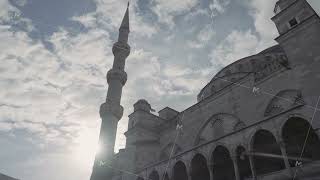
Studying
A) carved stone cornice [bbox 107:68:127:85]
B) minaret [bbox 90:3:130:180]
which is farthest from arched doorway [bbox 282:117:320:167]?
carved stone cornice [bbox 107:68:127:85]

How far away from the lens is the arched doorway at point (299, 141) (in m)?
11.8

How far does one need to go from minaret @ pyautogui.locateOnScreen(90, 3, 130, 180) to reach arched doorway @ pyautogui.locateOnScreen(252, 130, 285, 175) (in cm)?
742

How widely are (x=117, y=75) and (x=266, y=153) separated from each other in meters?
9.68

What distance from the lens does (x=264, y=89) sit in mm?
15703

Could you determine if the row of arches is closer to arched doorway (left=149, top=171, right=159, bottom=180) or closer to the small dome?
arched doorway (left=149, top=171, right=159, bottom=180)

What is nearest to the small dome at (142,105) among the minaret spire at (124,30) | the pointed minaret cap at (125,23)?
the minaret spire at (124,30)

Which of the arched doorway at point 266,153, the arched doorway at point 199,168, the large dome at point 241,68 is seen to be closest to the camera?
the arched doorway at point 266,153

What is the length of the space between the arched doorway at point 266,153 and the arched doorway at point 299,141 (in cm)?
71

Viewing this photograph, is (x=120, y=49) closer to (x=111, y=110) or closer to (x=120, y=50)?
(x=120, y=50)

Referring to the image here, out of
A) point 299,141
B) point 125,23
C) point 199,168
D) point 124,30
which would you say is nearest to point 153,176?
point 199,168

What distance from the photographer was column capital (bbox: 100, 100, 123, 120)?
14508mm

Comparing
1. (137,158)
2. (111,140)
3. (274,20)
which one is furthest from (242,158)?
(137,158)

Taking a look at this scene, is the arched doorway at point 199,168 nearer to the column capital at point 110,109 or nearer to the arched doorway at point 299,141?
the arched doorway at point 299,141

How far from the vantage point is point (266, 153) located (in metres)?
13.4
